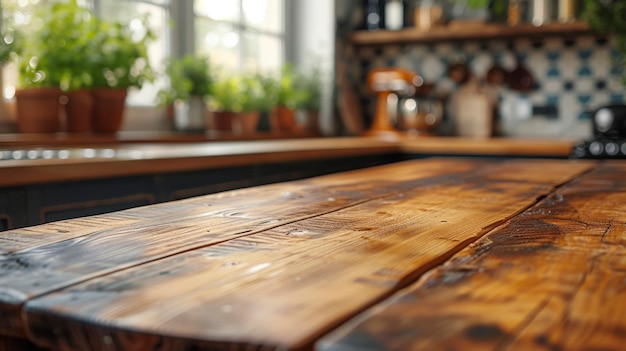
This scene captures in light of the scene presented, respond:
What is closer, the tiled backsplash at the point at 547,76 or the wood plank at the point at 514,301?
the wood plank at the point at 514,301

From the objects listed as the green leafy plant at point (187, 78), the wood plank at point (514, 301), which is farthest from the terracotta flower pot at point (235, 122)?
the wood plank at point (514, 301)

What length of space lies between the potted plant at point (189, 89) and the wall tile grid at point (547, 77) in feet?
4.71

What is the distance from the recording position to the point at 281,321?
44cm

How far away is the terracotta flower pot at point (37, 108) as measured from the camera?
7.14 ft

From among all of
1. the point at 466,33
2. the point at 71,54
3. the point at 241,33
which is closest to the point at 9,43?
the point at 71,54

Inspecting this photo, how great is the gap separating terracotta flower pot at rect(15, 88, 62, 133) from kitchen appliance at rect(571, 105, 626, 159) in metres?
1.99

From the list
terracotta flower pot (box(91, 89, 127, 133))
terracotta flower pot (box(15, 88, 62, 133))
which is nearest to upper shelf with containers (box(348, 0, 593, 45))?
terracotta flower pot (box(91, 89, 127, 133))

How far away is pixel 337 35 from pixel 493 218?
2.99 metres

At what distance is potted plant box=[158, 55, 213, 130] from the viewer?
9.05 feet

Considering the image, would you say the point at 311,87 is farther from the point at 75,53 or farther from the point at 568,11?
the point at 75,53

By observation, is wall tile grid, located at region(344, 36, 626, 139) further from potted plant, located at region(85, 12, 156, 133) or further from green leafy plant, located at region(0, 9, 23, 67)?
green leafy plant, located at region(0, 9, 23, 67)

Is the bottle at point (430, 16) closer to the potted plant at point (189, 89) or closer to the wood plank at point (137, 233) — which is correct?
the potted plant at point (189, 89)

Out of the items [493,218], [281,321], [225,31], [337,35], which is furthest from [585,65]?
[281,321]

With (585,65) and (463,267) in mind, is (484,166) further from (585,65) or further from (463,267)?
(585,65)
